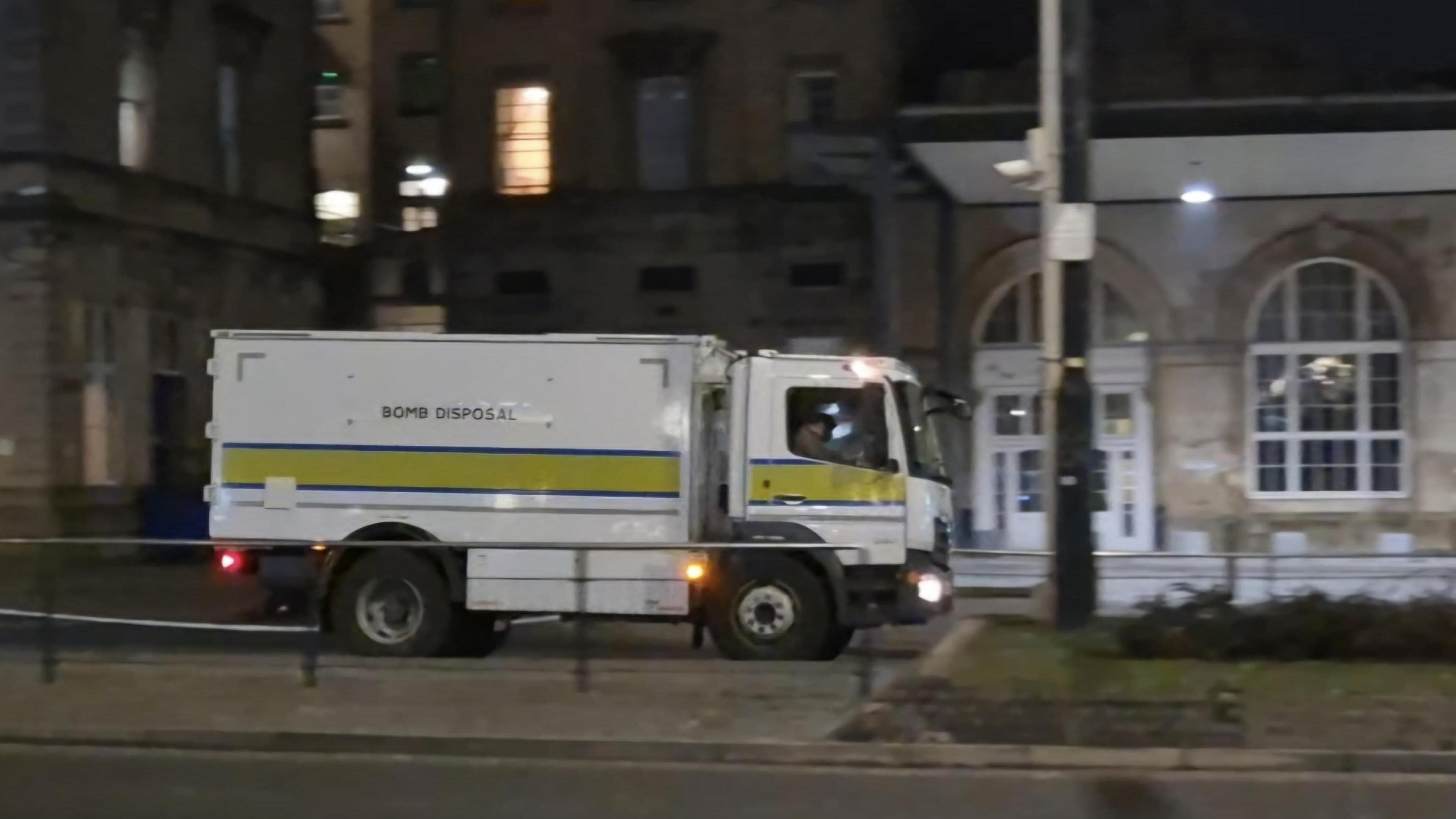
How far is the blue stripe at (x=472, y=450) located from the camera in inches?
556

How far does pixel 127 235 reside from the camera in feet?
90.3

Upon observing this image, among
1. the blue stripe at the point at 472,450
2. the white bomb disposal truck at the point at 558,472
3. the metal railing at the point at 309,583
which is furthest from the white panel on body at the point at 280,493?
the metal railing at the point at 309,583

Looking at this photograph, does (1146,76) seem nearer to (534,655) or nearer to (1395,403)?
(1395,403)

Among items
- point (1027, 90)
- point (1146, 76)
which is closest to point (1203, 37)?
point (1146, 76)

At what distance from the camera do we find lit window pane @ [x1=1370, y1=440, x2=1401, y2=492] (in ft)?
95.2

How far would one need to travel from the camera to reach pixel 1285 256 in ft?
95.1

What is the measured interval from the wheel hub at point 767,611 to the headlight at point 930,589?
3.67 feet

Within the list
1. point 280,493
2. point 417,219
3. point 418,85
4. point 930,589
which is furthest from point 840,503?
point 418,85

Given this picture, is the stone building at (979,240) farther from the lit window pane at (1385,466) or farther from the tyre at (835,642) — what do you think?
the tyre at (835,642)

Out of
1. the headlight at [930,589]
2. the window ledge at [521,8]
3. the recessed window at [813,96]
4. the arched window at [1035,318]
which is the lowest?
the headlight at [930,589]

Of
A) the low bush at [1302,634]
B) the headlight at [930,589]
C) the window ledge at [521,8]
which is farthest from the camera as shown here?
the window ledge at [521,8]

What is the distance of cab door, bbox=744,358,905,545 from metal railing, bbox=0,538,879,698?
0.30 meters

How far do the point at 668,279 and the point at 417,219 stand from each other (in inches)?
241

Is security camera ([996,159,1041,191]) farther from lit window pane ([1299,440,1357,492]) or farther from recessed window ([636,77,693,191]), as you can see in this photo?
recessed window ([636,77,693,191])
